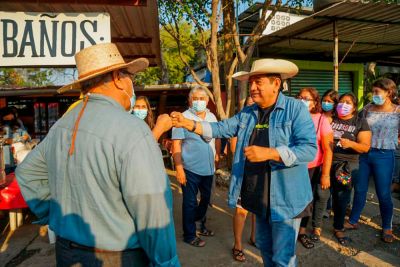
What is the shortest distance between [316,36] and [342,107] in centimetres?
473

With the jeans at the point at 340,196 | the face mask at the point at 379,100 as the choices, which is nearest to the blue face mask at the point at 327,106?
the face mask at the point at 379,100

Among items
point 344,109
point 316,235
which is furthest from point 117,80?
point 316,235

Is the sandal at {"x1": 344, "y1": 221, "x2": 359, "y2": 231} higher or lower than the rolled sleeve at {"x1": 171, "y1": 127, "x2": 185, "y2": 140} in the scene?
lower

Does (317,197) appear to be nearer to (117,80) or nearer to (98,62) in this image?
(117,80)

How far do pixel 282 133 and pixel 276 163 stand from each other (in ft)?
0.75

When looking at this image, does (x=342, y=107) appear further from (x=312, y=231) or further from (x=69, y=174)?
(x=69, y=174)

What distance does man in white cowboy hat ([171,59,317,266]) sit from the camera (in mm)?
2219

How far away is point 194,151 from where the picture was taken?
3674 mm

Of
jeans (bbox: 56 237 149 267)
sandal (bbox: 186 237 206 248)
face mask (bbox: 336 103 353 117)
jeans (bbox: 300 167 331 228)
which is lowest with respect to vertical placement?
sandal (bbox: 186 237 206 248)

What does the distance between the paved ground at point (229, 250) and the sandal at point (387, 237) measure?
5 cm

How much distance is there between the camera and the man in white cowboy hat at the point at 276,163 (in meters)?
2.22

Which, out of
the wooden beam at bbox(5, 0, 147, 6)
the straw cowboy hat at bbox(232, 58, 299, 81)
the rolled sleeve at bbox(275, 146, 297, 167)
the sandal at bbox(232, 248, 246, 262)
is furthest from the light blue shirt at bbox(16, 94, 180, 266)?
the sandal at bbox(232, 248, 246, 262)

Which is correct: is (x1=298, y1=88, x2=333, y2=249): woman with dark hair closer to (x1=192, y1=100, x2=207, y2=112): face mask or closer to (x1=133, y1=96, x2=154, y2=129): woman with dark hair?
(x1=192, y1=100, x2=207, y2=112): face mask

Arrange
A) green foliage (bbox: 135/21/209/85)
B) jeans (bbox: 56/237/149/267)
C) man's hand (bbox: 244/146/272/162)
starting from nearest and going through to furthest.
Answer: jeans (bbox: 56/237/149/267)
man's hand (bbox: 244/146/272/162)
green foliage (bbox: 135/21/209/85)
